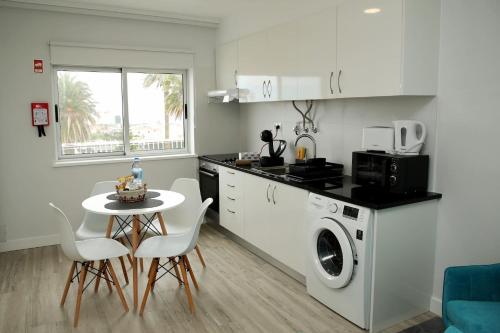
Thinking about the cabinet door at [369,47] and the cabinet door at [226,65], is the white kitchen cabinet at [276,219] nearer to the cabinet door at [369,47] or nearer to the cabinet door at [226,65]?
the cabinet door at [369,47]

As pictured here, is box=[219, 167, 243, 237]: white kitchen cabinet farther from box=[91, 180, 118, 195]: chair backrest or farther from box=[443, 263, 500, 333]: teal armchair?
box=[443, 263, 500, 333]: teal armchair

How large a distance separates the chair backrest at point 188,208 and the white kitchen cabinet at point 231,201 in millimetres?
553

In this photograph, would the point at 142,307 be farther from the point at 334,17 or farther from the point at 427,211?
the point at 334,17

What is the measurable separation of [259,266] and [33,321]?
1895 mm

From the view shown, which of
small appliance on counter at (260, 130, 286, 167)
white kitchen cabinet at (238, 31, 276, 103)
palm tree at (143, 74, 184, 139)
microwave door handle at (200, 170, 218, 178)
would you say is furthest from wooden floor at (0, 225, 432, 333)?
palm tree at (143, 74, 184, 139)

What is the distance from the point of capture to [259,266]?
3.84 meters

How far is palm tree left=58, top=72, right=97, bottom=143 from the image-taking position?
4.54 meters

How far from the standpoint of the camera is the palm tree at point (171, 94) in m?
5.09

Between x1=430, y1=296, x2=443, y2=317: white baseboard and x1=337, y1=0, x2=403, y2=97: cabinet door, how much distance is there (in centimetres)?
150

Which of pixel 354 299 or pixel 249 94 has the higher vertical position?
pixel 249 94

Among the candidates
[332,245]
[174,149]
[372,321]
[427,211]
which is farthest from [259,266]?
[174,149]

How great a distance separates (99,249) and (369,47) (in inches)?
95.4

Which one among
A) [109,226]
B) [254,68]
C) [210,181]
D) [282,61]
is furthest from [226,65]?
[109,226]

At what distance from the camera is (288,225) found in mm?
3393
